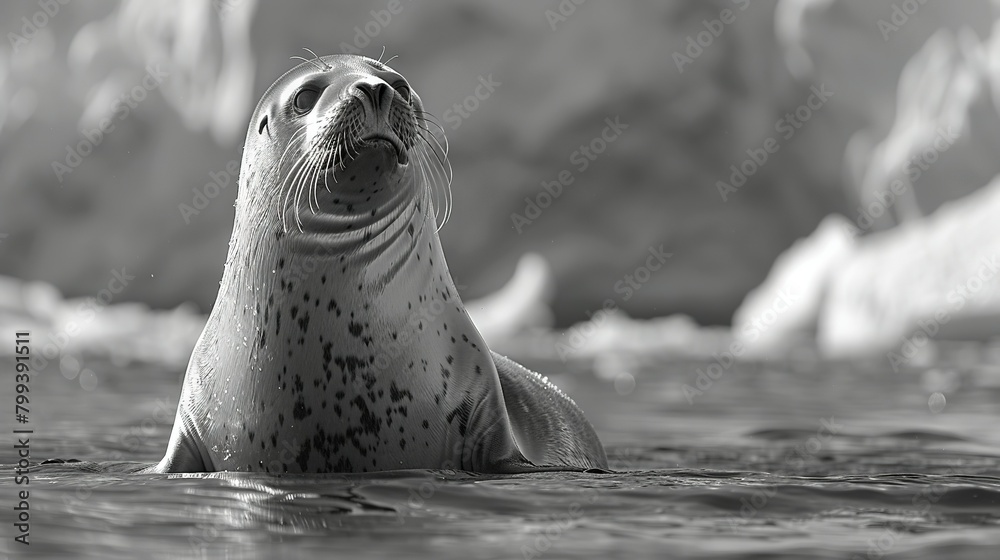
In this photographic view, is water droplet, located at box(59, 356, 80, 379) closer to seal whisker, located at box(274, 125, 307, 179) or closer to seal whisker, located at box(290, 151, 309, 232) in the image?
seal whisker, located at box(274, 125, 307, 179)

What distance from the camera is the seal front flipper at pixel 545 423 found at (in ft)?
11.6

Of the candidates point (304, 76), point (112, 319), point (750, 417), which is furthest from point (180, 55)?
point (304, 76)

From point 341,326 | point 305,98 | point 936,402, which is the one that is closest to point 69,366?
point 936,402

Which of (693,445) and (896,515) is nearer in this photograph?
(896,515)

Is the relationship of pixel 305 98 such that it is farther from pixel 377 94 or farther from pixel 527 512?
pixel 527 512

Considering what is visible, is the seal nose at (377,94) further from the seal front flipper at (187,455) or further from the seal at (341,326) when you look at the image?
the seal front flipper at (187,455)

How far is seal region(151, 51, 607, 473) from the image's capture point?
2.97 meters

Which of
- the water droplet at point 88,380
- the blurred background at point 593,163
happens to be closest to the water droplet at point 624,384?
the blurred background at point 593,163

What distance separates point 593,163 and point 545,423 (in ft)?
35.3

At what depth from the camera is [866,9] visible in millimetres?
14734

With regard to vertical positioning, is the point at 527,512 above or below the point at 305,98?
below

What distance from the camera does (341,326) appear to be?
3.02 m

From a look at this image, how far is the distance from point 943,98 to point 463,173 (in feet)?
19.2

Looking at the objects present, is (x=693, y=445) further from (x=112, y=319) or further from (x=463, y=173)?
(x=112, y=319)
